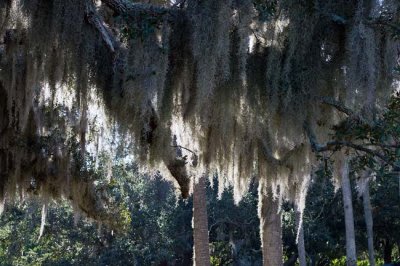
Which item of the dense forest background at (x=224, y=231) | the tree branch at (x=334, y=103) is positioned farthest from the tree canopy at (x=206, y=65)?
the dense forest background at (x=224, y=231)

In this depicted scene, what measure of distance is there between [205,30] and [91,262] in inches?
596

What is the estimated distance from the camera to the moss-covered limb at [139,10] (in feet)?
12.3

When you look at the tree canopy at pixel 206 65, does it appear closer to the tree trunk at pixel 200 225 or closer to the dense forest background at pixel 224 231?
the tree trunk at pixel 200 225

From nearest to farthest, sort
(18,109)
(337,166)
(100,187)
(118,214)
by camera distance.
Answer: (18,109) < (337,166) < (100,187) < (118,214)

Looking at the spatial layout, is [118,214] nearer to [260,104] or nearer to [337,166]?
[337,166]

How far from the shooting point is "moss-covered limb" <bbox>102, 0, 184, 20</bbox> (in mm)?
3744

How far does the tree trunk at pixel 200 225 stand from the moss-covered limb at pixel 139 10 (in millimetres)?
6316

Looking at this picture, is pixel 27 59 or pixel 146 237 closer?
pixel 27 59

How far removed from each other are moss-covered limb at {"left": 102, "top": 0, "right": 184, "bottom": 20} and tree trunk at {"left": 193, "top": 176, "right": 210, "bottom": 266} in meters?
6.32

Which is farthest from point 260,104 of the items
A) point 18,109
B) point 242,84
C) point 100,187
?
point 100,187

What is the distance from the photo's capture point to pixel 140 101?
3.60m

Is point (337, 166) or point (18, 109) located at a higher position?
point (18, 109)

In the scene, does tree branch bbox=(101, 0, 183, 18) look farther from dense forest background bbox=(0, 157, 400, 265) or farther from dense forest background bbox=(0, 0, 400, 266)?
dense forest background bbox=(0, 157, 400, 265)

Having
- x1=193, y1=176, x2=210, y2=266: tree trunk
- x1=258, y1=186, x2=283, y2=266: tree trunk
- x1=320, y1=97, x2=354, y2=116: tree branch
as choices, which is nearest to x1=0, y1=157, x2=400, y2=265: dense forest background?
x1=193, y1=176, x2=210, y2=266: tree trunk
